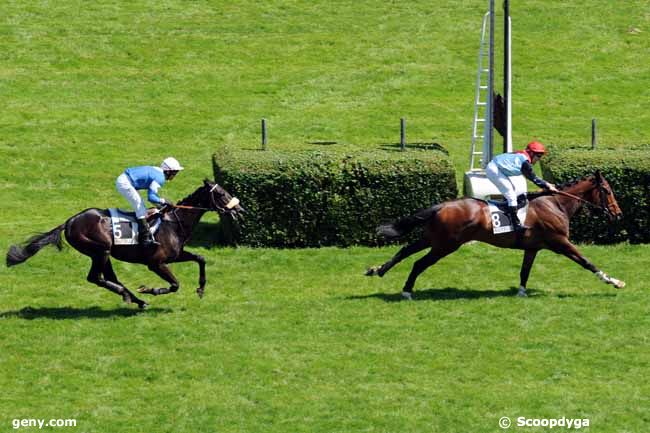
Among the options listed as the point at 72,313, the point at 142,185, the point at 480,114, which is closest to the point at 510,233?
the point at 142,185

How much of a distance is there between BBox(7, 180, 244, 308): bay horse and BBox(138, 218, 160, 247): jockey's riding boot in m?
0.08

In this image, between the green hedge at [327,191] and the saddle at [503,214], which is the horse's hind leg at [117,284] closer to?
the green hedge at [327,191]

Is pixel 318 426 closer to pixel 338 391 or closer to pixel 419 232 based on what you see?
pixel 338 391

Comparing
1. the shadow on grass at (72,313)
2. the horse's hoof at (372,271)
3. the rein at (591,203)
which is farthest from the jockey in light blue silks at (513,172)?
the shadow on grass at (72,313)

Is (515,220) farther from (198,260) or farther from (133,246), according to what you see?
(133,246)

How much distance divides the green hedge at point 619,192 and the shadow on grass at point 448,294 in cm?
299

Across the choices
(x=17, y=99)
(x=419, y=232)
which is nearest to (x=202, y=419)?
(x=419, y=232)

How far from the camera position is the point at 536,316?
1706cm

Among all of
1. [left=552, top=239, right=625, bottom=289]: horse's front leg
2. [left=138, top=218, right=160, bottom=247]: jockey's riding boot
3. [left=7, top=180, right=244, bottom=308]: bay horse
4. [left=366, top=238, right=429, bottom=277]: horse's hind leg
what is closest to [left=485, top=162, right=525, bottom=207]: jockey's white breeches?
[left=552, top=239, right=625, bottom=289]: horse's front leg

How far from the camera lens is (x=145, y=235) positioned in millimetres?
17125

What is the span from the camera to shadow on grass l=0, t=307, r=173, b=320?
678 inches

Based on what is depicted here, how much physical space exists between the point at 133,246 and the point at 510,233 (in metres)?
5.31

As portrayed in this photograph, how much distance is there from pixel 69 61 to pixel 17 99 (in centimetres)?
286

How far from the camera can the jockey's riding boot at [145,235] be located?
1711cm
